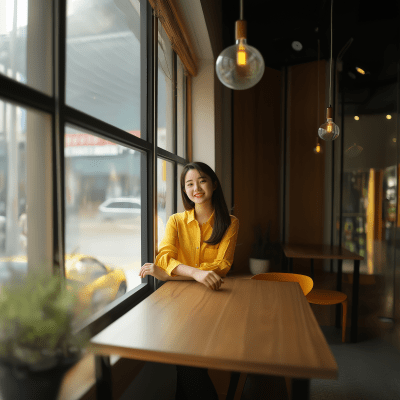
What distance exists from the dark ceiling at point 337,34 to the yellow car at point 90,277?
3.78 meters

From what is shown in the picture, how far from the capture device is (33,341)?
2.47ft

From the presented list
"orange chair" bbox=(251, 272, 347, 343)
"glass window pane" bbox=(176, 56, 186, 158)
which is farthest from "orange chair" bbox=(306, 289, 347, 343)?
"glass window pane" bbox=(176, 56, 186, 158)

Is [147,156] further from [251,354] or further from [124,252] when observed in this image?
[251,354]

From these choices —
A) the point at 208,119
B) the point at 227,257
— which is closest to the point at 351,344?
the point at 227,257

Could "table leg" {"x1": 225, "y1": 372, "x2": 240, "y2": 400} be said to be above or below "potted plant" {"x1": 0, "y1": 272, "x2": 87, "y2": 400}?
below

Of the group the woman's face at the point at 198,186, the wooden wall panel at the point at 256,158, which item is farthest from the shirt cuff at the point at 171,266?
the wooden wall panel at the point at 256,158

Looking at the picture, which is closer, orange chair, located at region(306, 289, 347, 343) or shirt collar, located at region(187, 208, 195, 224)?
shirt collar, located at region(187, 208, 195, 224)

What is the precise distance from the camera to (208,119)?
3883mm

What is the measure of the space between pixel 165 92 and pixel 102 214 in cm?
177

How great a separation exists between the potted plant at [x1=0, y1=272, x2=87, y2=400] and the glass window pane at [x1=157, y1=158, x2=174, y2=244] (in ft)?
6.45

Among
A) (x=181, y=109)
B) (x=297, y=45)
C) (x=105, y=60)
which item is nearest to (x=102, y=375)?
(x=105, y=60)

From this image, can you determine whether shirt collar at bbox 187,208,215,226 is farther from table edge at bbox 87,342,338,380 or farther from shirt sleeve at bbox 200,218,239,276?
table edge at bbox 87,342,338,380

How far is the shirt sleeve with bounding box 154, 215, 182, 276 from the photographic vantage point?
1.91m

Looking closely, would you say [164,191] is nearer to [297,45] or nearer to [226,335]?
[226,335]
